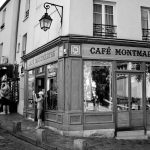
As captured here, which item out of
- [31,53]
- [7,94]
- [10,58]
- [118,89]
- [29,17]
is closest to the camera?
[118,89]

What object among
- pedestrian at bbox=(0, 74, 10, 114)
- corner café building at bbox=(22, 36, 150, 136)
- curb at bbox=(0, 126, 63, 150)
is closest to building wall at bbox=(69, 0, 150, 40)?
corner café building at bbox=(22, 36, 150, 136)

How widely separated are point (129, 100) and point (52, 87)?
3519 millimetres

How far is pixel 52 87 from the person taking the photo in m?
12.4

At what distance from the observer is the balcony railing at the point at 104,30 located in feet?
38.2

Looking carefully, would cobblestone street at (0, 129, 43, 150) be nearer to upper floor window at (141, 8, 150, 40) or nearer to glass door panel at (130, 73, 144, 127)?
glass door panel at (130, 73, 144, 127)

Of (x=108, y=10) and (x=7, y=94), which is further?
(x=7, y=94)

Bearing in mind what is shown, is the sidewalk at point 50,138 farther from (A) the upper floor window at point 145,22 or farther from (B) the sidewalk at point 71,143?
(A) the upper floor window at point 145,22

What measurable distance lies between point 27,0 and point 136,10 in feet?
25.2

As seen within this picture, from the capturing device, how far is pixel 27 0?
16969 mm

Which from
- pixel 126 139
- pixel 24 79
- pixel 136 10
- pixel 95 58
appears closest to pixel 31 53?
pixel 24 79

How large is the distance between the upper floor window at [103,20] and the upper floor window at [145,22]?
1555 millimetres

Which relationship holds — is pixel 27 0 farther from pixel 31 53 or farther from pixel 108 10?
pixel 108 10

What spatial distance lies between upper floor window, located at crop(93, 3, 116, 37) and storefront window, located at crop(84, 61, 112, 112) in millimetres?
1371

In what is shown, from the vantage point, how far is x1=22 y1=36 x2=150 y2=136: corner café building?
35.7 ft
